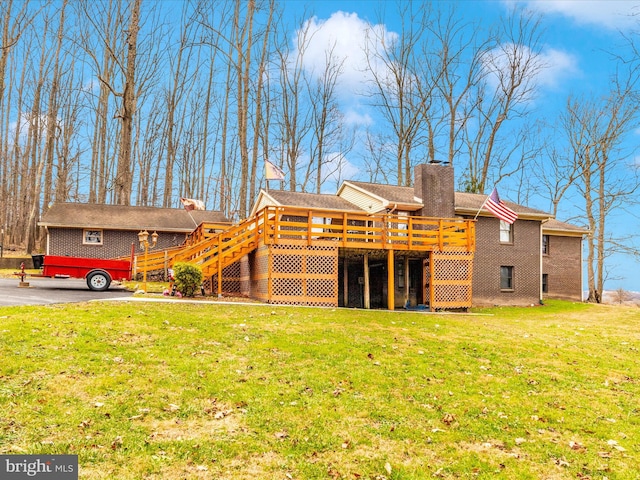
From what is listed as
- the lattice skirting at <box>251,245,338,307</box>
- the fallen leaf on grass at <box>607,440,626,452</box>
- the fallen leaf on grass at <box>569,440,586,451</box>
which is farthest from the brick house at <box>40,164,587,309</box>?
the fallen leaf on grass at <box>607,440,626,452</box>

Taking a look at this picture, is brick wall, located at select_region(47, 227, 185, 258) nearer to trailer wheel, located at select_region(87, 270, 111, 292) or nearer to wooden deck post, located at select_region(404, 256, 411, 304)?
trailer wheel, located at select_region(87, 270, 111, 292)

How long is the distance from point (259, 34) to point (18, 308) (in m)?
29.5

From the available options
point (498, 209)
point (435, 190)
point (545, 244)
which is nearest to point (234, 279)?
point (435, 190)

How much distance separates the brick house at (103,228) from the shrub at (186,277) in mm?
8829

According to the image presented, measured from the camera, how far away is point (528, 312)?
2327 cm

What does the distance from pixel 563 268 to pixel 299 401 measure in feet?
91.0

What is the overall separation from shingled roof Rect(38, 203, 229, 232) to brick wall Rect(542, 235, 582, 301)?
21.9 meters

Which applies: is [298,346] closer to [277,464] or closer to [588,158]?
[277,464]

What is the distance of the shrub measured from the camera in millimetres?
16484

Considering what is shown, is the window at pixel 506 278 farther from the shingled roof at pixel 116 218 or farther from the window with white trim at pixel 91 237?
the window with white trim at pixel 91 237

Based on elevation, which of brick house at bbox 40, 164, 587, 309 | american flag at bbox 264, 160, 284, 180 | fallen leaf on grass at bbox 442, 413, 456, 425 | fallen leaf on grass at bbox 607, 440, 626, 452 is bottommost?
fallen leaf on grass at bbox 607, 440, 626, 452

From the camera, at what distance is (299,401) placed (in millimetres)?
7117

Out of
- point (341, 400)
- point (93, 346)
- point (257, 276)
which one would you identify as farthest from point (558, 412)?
point (257, 276)

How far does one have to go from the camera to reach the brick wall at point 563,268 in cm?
2981
